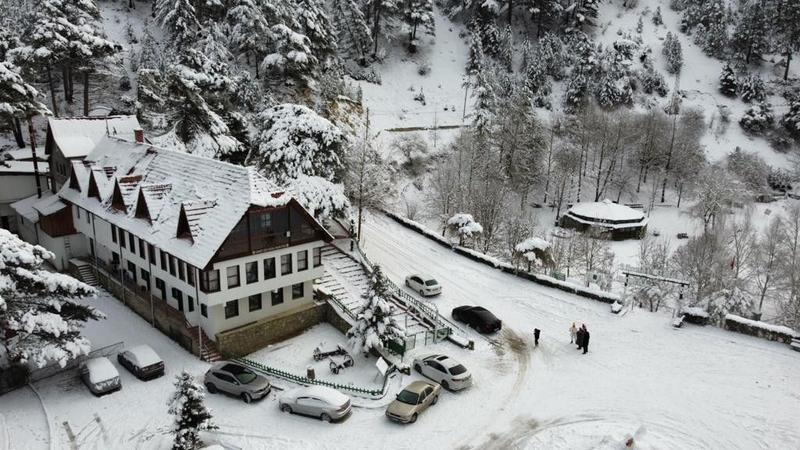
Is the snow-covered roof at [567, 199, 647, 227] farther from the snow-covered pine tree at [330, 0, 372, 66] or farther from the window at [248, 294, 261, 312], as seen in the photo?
the snow-covered pine tree at [330, 0, 372, 66]

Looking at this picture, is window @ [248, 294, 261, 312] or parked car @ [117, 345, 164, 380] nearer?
parked car @ [117, 345, 164, 380]

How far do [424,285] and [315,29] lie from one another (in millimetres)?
38632

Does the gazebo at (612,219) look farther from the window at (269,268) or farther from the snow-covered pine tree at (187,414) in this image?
the snow-covered pine tree at (187,414)

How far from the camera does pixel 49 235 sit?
127ft

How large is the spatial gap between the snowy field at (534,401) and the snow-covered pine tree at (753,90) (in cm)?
6364

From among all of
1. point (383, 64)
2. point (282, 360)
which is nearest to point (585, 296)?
point (282, 360)

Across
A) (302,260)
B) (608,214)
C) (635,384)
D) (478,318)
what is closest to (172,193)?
(302,260)

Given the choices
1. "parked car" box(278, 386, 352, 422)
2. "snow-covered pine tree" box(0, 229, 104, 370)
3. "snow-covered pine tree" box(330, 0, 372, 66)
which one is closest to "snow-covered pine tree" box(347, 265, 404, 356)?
"parked car" box(278, 386, 352, 422)

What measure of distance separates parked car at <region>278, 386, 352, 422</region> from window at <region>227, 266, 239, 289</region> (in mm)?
7497

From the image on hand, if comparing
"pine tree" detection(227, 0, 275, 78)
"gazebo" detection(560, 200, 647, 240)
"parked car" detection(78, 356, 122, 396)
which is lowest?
"parked car" detection(78, 356, 122, 396)

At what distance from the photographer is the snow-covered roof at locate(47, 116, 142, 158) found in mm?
42344

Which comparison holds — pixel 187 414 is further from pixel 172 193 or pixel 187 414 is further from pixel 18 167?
pixel 18 167

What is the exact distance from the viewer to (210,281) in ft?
94.6

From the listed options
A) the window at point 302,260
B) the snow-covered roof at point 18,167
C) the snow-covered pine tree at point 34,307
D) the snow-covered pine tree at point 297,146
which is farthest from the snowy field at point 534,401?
the snow-covered roof at point 18,167
